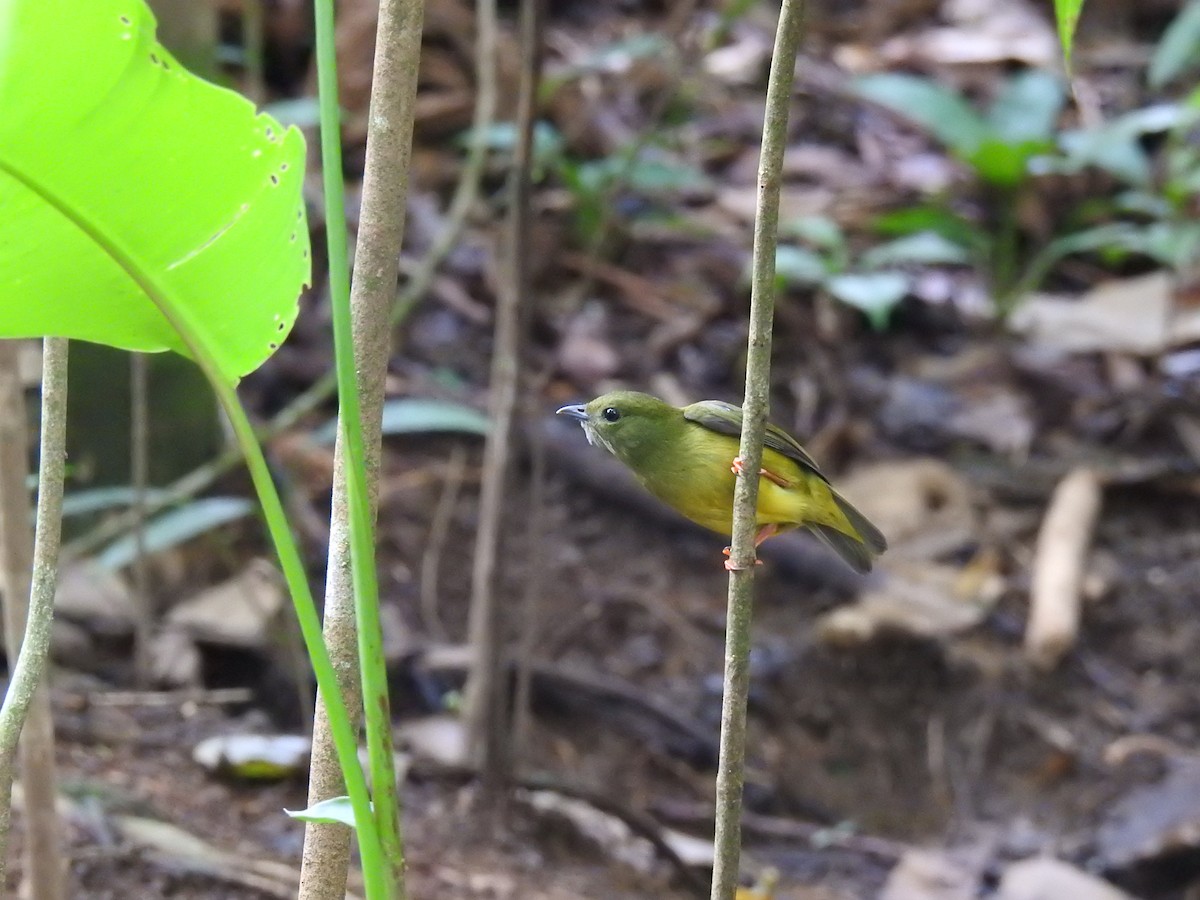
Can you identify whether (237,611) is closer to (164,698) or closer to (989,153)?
(164,698)

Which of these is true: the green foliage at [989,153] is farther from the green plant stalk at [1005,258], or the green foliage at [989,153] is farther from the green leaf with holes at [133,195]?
the green leaf with holes at [133,195]

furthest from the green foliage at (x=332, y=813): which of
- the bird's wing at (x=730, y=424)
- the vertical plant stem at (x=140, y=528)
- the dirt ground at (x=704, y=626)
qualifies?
the vertical plant stem at (x=140, y=528)

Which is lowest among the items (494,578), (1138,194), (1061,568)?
(1061,568)

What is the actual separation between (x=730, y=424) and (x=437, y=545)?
2.32 meters

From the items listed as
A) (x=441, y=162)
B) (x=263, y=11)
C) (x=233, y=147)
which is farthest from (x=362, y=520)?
(x=263, y=11)

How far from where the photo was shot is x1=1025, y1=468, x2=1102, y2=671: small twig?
5.05m

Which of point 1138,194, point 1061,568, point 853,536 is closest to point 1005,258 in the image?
point 1138,194

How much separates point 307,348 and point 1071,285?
429 cm

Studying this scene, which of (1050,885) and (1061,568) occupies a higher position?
(1061,568)

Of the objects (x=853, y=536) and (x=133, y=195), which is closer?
(x=133, y=195)

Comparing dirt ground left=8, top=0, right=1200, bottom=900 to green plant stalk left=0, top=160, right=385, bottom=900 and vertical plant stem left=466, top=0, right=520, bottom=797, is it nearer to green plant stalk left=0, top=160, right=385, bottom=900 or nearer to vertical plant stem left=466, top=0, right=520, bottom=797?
vertical plant stem left=466, top=0, right=520, bottom=797

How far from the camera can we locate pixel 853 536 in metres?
3.11

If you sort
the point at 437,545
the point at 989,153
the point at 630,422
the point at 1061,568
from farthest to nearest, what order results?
the point at 989,153
the point at 1061,568
the point at 437,545
the point at 630,422

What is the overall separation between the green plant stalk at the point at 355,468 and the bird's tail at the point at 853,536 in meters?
1.96
